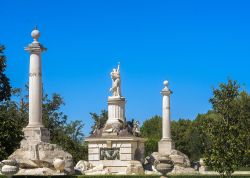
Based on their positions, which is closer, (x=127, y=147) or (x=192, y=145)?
(x=127, y=147)

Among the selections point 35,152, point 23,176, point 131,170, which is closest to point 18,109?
point 131,170

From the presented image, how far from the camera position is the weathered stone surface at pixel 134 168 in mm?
49344

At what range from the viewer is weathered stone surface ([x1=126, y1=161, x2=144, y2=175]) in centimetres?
4934

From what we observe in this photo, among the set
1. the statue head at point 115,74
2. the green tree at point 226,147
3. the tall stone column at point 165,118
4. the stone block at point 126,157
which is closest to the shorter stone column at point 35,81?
the green tree at point 226,147

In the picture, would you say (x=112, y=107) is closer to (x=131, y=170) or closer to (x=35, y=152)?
(x=131, y=170)

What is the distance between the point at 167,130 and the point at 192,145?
28.0 metres

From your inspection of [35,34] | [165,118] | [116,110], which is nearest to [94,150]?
[116,110]

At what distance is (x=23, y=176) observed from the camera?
3028 centimetres

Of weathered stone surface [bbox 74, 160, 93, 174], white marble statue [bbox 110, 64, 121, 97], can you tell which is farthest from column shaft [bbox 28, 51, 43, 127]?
white marble statue [bbox 110, 64, 121, 97]

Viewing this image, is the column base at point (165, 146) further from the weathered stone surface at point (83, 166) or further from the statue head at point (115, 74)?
the weathered stone surface at point (83, 166)

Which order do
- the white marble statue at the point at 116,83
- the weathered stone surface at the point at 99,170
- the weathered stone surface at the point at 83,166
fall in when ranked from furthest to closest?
the white marble statue at the point at 116,83
the weathered stone surface at the point at 83,166
the weathered stone surface at the point at 99,170

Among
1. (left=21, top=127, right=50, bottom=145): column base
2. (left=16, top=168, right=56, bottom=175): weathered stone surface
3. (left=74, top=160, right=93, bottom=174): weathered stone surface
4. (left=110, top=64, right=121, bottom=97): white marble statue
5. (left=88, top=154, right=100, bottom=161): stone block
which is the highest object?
(left=110, top=64, right=121, bottom=97): white marble statue

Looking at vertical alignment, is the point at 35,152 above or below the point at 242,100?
below

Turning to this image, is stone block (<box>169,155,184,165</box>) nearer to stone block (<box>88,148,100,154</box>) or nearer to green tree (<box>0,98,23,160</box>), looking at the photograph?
stone block (<box>88,148,100,154</box>)
